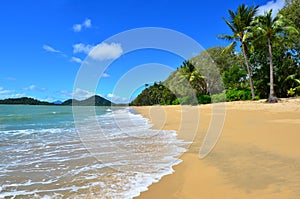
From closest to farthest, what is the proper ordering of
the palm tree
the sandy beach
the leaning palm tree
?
the sandy beach → the leaning palm tree → the palm tree

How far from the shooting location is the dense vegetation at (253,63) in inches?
746

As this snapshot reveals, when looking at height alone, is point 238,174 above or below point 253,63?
below

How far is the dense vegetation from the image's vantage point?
1894 cm

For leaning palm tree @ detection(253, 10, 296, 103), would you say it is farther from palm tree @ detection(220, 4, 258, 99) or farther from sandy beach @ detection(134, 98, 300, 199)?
sandy beach @ detection(134, 98, 300, 199)

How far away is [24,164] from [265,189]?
450 centimetres

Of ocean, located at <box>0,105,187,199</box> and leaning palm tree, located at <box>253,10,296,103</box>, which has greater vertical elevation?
leaning palm tree, located at <box>253,10,296,103</box>

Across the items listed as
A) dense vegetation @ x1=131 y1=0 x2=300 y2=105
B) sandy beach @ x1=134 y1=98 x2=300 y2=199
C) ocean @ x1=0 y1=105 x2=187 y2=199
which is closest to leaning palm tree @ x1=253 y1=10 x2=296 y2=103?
dense vegetation @ x1=131 y1=0 x2=300 y2=105

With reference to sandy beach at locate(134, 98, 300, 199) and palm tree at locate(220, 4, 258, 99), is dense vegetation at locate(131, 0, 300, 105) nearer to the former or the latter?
palm tree at locate(220, 4, 258, 99)

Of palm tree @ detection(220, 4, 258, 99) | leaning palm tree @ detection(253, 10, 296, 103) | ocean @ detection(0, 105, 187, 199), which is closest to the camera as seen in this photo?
ocean @ detection(0, 105, 187, 199)

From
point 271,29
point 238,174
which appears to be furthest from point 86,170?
point 271,29

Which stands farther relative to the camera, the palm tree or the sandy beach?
the palm tree

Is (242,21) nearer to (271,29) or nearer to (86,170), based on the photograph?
(271,29)

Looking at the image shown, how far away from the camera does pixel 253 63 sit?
2784 cm

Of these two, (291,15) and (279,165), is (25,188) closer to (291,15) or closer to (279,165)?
(279,165)
